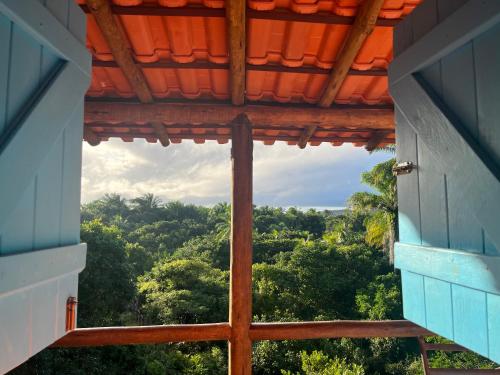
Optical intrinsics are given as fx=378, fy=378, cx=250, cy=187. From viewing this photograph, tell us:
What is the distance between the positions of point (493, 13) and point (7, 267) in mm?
1466

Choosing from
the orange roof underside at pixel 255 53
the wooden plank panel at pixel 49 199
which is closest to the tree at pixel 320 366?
the orange roof underside at pixel 255 53

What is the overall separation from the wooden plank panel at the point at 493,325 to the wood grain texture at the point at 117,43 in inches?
84.9

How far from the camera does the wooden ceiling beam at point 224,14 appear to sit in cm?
215

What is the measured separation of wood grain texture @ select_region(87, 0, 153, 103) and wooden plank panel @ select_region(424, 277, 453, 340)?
6.75 feet

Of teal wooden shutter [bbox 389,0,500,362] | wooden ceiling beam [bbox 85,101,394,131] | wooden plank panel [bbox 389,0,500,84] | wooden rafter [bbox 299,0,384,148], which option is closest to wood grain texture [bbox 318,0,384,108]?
wooden rafter [bbox 299,0,384,148]

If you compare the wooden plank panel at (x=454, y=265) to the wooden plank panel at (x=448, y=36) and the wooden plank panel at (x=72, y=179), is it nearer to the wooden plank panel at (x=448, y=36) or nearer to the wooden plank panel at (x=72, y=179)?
the wooden plank panel at (x=448, y=36)

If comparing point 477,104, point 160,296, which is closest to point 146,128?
point 477,104

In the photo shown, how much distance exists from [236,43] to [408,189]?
139cm

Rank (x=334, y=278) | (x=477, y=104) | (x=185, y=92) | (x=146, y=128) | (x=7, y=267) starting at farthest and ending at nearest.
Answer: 1. (x=334, y=278)
2. (x=146, y=128)
3. (x=185, y=92)
4. (x=477, y=104)
5. (x=7, y=267)

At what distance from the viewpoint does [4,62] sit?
41.3 inches

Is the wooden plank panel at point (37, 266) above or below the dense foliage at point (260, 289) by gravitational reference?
above

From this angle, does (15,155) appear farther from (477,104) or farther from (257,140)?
(257,140)

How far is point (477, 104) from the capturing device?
1.13 metres

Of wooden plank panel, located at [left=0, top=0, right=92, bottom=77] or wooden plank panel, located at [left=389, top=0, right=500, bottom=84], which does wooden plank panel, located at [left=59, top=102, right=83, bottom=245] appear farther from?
wooden plank panel, located at [left=389, top=0, right=500, bottom=84]
